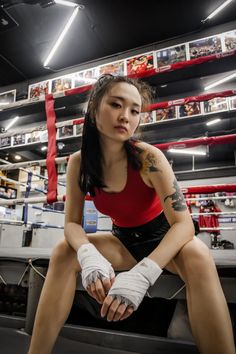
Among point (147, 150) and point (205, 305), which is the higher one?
point (147, 150)

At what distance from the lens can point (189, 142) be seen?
1816 millimetres

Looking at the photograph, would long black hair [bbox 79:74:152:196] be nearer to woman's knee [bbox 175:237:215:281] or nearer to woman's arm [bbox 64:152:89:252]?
woman's arm [bbox 64:152:89:252]

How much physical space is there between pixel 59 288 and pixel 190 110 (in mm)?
3779

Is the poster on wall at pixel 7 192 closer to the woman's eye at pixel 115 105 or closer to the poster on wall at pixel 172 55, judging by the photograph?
the poster on wall at pixel 172 55

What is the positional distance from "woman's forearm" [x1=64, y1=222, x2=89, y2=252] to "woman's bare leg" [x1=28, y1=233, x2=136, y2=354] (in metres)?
0.03

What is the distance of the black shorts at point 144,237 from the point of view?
826mm

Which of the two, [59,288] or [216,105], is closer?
[59,288]

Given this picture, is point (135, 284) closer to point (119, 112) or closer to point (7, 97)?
point (119, 112)

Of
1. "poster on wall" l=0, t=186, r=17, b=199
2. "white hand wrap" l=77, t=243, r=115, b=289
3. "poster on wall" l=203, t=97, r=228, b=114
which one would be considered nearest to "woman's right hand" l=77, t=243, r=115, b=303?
"white hand wrap" l=77, t=243, r=115, b=289

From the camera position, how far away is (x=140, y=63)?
13.0ft

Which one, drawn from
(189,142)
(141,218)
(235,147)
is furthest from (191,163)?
(141,218)

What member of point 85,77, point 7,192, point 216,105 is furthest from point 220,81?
point 7,192

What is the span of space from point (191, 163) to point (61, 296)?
6.23 metres

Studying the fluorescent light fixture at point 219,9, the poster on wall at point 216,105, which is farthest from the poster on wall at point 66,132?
the fluorescent light fixture at point 219,9
